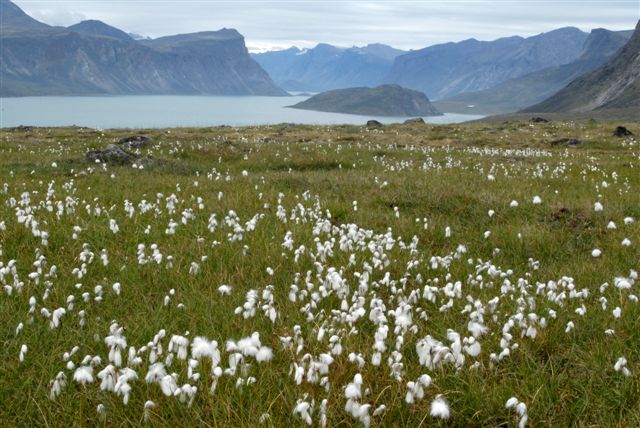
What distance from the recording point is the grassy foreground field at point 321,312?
3.78 meters

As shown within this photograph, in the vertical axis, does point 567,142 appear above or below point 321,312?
above

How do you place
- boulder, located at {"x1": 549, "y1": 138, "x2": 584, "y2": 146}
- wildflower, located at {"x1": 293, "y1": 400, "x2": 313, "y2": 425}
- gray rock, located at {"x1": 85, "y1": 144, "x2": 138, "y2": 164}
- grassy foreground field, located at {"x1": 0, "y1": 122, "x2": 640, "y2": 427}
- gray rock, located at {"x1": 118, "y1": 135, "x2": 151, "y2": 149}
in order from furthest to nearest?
boulder, located at {"x1": 549, "y1": 138, "x2": 584, "y2": 146}
gray rock, located at {"x1": 118, "y1": 135, "x2": 151, "y2": 149}
gray rock, located at {"x1": 85, "y1": 144, "x2": 138, "y2": 164}
grassy foreground field, located at {"x1": 0, "y1": 122, "x2": 640, "y2": 427}
wildflower, located at {"x1": 293, "y1": 400, "x2": 313, "y2": 425}

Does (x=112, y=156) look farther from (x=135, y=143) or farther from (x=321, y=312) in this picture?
(x=321, y=312)

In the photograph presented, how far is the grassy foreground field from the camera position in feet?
12.4

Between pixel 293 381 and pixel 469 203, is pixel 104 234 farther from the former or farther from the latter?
pixel 469 203

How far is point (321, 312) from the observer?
202 inches

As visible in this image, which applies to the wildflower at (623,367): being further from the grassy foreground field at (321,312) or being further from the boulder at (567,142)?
the boulder at (567,142)

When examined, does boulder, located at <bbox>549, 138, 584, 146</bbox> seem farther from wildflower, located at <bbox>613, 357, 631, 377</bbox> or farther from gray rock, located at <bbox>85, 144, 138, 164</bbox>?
wildflower, located at <bbox>613, 357, 631, 377</bbox>

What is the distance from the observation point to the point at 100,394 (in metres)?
3.93

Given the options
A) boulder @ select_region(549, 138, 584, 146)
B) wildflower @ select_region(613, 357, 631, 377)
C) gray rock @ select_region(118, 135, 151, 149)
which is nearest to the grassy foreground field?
wildflower @ select_region(613, 357, 631, 377)

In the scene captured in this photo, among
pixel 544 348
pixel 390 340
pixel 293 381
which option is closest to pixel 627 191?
pixel 544 348

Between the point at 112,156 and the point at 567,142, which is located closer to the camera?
the point at 112,156

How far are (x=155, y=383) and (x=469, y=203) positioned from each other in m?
8.23

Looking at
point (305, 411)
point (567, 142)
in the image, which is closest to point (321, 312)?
point (305, 411)
